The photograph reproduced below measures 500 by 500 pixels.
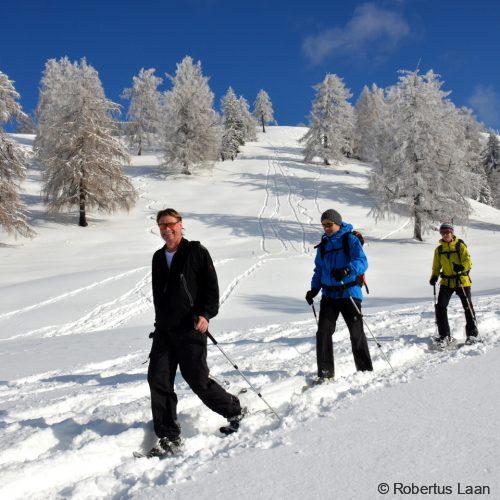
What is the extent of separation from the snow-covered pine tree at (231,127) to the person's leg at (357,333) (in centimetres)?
4747

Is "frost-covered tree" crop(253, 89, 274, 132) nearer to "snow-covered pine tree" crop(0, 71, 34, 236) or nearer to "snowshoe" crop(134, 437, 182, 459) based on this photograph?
"snow-covered pine tree" crop(0, 71, 34, 236)

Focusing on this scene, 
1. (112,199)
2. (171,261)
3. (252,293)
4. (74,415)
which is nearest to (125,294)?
(252,293)

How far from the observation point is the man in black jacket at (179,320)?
3699mm

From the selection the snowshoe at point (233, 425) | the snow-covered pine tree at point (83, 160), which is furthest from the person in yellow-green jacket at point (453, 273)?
the snow-covered pine tree at point (83, 160)

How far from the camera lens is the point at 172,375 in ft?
12.6

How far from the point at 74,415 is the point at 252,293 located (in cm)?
1020

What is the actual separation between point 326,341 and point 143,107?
52.2 metres

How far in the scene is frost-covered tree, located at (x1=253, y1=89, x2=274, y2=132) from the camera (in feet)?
322

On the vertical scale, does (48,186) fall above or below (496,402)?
above

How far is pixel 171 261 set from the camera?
3.79 meters

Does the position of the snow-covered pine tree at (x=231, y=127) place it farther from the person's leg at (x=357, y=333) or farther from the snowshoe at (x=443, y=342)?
the person's leg at (x=357, y=333)

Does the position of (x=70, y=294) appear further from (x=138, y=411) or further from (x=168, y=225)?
(x=168, y=225)

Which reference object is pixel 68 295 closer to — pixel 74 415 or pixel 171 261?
pixel 74 415

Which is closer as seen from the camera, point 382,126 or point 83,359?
point 83,359
